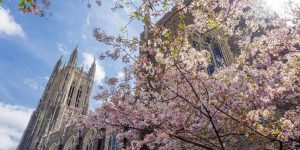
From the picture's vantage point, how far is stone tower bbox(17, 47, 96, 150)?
50.3 m

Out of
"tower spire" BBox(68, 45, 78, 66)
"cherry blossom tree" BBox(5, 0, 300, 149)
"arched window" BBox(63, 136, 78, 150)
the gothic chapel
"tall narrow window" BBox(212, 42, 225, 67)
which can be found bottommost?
"cherry blossom tree" BBox(5, 0, 300, 149)

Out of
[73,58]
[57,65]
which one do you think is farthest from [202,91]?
[57,65]

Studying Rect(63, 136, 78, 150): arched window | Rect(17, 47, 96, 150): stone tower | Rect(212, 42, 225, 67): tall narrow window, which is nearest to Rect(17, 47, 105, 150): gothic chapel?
Rect(17, 47, 96, 150): stone tower

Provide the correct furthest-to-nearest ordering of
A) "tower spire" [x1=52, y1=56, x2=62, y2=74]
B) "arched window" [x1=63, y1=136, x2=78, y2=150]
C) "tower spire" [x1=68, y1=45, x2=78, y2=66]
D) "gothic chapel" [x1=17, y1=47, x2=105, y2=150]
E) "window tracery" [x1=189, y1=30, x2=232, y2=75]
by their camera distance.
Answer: "tower spire" [x1=52, y1=56, x2=62, y2=74] → "tower spire" [x1=68, y1=45, x2=78, y2=66] → "gothic chapel" [x1=17, y1=47, x2=105, y2=150] → "arched window" [x1=63, y1=136, x2=78, y2=150] → "window tracery" [x1=189, y1=30, x2=232, y2=75]

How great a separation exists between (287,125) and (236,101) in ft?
5.29

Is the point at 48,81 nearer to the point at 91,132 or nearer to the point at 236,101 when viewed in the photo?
the point at 91,132

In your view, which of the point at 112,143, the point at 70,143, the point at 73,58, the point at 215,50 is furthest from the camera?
the point at 73,58

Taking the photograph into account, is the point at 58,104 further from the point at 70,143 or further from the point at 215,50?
the point at 215,50

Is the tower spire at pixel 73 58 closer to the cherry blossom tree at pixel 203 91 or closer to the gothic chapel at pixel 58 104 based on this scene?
the gothic chapel at pixel 58 104

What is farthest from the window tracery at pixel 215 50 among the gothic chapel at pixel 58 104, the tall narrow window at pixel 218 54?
the gothic chapel at pixel 58 104

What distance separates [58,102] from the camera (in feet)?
180

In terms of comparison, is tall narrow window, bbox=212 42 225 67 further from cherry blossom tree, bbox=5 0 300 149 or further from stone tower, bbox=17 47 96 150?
stone tower, bbox=17 47 96 150

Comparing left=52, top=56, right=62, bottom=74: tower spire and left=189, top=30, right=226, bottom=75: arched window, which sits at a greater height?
left=52, top=56, right=62, bottom=74: tower spire

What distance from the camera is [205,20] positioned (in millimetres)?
6328
